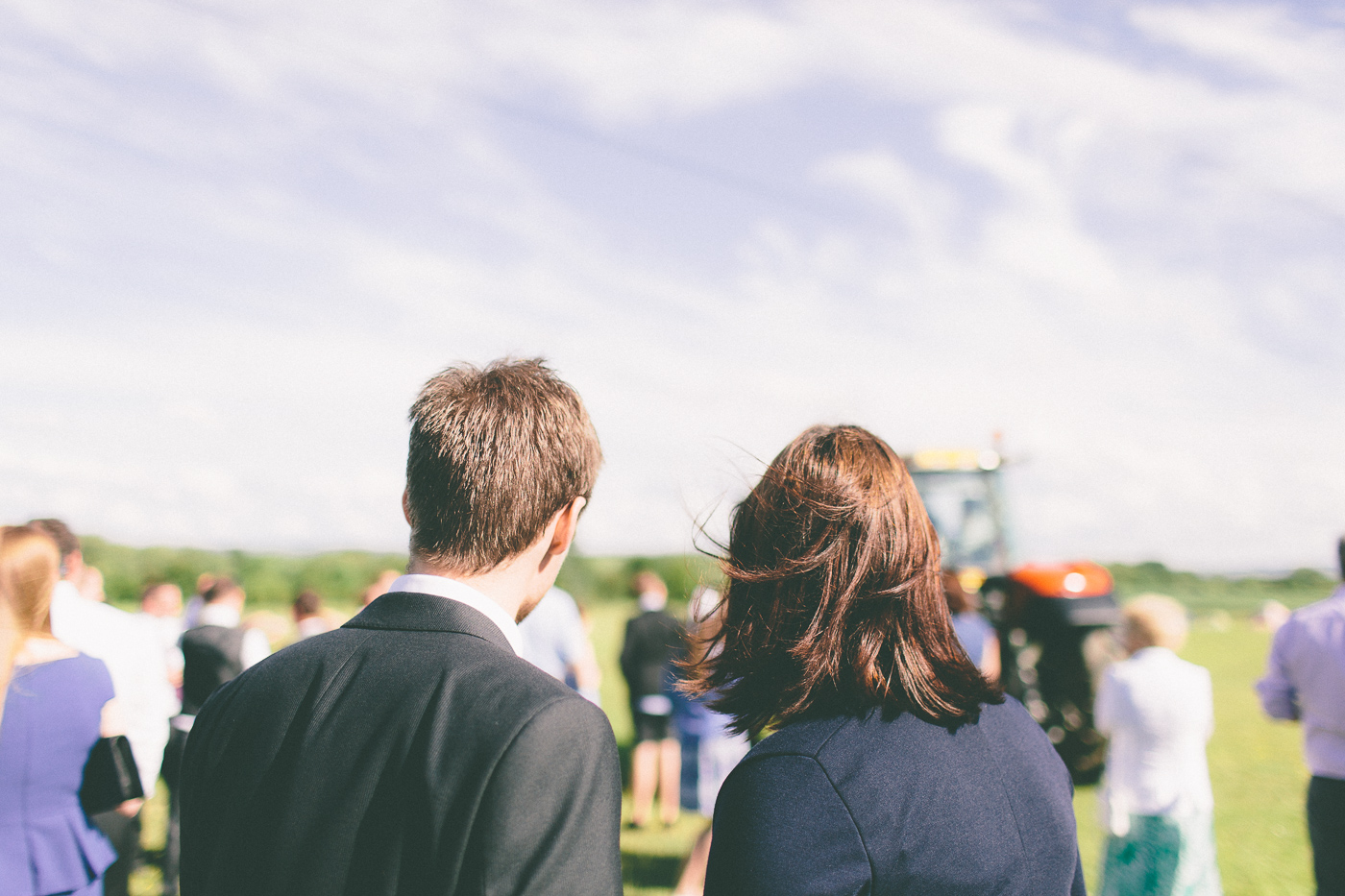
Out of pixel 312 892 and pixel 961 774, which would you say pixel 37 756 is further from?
pixel 961 774

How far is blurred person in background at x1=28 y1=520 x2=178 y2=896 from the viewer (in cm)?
383

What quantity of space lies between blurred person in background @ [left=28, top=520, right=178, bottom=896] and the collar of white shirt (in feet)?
10.2

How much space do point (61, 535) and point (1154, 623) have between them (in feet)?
16.1

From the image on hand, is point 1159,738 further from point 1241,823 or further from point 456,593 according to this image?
point 1241,823

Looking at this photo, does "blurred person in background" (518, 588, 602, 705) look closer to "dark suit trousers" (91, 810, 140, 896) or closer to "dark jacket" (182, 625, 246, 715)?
"dark jacket" (182, 625, 246, 715)

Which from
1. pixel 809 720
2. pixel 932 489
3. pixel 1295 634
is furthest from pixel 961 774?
pixel 932 489

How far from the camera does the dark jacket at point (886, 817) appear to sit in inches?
49.1

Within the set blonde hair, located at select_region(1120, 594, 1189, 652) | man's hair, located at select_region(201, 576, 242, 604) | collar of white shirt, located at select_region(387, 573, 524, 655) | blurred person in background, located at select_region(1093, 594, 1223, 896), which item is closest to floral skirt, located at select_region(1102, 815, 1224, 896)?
blurred person in background, located at select_region(1093, 594, 1223, 896)

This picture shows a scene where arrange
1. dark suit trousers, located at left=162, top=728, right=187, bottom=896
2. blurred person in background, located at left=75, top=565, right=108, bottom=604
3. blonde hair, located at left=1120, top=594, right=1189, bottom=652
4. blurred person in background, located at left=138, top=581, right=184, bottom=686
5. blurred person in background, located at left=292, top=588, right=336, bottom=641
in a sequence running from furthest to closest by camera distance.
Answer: blurred person in background, located at left=138, top=581, right=184, bottom=686
blurred person in background, located at left=292, top=588, right=336, bottom=641
dark suit trousers, located at left=162, top=728, right=187, bottom=896
blurred person in background, located at left=75, top=565, right=108, bottom=604
blonde hair, located at left=1120, top=594, right=1189, bottom=652

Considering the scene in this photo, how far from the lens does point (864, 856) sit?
125 centimetres

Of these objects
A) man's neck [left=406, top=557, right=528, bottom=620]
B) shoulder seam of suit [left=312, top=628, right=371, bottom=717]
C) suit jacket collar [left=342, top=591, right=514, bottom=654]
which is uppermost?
man's neck [left=406, top=557, right=528, bottom=620]

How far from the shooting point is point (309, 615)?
6094 mm

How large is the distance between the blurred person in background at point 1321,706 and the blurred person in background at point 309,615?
5341 mm

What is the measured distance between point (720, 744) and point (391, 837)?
5.41 m
